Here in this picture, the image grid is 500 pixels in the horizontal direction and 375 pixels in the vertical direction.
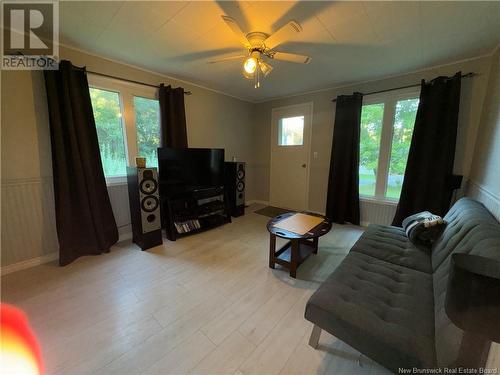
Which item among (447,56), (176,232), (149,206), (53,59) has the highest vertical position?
(447,56)

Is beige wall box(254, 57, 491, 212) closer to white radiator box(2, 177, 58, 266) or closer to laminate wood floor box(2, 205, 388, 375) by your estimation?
laminate wood floor box(2, 205, 388, 375)

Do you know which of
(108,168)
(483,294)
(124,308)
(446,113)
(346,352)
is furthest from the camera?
(108,168)

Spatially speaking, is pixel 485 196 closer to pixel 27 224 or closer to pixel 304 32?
pixel 304 32

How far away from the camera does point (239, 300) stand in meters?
1.75

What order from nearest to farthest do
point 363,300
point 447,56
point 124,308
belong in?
point 363,300 → point 124,308 → point 447,56

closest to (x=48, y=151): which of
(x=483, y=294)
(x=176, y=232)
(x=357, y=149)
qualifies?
(x=176, y=232)

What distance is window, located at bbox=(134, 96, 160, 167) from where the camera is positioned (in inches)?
115

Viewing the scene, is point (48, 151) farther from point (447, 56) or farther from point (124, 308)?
point (447, 56)

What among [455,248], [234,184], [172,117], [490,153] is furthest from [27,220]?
[490,153]

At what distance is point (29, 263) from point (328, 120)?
14.8 ft

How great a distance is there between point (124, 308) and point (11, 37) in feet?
8.91

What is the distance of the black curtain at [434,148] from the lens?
2514 mm

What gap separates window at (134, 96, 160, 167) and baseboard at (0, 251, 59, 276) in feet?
5.18

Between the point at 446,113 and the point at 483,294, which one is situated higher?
the point at 446,113
